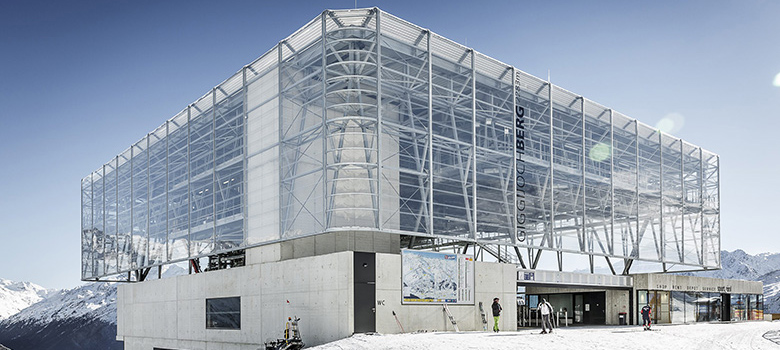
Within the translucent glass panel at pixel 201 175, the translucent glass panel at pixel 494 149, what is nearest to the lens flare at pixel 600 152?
the translucent glass panel at pixel 494 149

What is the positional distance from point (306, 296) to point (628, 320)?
24.9 m

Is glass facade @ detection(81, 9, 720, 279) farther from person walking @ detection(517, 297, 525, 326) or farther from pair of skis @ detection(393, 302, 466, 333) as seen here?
person walking @ detection(517, 297, 525, 326)

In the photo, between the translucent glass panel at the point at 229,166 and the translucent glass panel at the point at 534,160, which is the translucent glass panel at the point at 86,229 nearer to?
the translucent glass panel at the point at 229,166

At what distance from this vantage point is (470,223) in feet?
118

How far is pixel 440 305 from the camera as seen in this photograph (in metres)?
30.8

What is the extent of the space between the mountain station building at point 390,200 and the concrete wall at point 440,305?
0.08 m

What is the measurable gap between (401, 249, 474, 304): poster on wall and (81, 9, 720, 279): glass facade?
2.40 meters

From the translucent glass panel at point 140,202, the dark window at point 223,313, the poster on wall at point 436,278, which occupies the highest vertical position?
the translucent glass panel at point 140,202

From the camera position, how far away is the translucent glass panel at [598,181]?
46.2m

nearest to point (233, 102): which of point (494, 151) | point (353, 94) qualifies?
point (353, 94)

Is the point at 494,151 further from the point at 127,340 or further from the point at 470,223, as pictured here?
the point at 127,340

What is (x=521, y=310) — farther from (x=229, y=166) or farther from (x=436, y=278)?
(x=229, y=166)

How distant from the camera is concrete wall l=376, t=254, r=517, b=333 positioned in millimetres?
28625

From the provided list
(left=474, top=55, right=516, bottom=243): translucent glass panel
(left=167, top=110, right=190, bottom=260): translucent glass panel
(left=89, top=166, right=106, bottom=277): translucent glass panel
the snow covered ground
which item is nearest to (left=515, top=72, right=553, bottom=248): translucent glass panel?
(left=474, top=55, right=516, bottom=243): translucent glass panel
